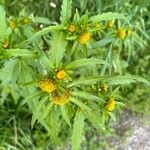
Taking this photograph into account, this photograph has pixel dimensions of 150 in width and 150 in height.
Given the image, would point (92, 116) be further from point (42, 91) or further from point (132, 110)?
point (132, 110)

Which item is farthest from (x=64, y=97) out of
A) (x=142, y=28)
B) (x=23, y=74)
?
(x=142, y=28)

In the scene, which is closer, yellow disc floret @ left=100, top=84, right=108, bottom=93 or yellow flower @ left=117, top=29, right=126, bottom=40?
yellow disc floret @ left=100, top=84, right=108, bottom=93

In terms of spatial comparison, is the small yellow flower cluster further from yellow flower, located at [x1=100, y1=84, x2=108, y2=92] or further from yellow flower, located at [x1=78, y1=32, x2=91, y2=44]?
yellow flower, located at [x1=100, y1=84, x2=108, y2=92]

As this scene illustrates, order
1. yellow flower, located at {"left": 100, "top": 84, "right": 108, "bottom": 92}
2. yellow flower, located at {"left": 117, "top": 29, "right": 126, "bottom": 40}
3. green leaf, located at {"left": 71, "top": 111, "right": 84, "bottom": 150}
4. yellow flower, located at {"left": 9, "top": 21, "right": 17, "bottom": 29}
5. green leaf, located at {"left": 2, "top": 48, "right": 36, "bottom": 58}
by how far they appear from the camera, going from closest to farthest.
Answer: green leaf, located at {"left": 2, "top": 48, "right": 36, "bottom": 58} → green leaf, located at {"left": 71, "top": 111, "right": 84, "bottom": 150} → yellow flower, located at {"left": 100, "top": 84, "right": 108, "bottom": 92} → yellow flower, located at {"left": 9, "top": 21, "right": 17, "bottom": 29} → yellow flower, located at {"left": 117, "top": 29, "right": 126, "bottom": 40}

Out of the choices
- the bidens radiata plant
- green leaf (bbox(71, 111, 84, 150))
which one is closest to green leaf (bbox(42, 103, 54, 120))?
the bidens radiata plant

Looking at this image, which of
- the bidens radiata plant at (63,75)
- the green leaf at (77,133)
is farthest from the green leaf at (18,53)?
the green leaf at (77,133)

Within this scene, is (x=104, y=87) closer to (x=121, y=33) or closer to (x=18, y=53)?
(x=18, y=53)
